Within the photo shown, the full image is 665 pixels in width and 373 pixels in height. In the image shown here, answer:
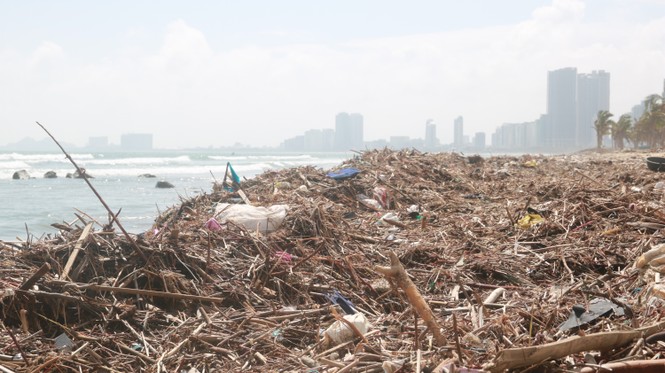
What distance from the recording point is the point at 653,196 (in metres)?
6.83

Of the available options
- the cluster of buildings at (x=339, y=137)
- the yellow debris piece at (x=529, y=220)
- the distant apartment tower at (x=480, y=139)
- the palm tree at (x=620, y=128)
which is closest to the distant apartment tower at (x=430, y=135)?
the cluster of buildings at (x=339, y=137)

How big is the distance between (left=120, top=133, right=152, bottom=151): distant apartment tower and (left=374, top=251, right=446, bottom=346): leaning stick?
133955 millimetres

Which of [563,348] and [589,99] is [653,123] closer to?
[563,348]

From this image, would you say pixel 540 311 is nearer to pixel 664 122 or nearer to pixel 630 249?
pixel 630 249

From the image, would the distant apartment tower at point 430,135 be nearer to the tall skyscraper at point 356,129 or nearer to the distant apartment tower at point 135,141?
the tall skyscraper at point 356,129

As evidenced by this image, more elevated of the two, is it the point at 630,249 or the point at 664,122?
the point at 664,122

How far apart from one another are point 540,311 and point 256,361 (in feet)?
5.30

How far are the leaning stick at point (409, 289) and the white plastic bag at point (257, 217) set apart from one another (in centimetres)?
296

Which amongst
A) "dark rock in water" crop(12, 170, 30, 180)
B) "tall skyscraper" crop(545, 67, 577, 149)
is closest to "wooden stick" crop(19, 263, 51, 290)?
"dark rock in water" crop(12, 170, 30, 180)

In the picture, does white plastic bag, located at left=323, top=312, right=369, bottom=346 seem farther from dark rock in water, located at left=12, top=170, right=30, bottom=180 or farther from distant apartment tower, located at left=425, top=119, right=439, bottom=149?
distant apartment tower, located at left=425, top=119, right=439, bottom=149

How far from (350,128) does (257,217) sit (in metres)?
97.1

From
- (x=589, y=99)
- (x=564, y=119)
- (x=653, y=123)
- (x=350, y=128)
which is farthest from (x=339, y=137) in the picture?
(x=589, y=99)

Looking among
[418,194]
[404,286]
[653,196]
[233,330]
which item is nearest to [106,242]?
[233,330]

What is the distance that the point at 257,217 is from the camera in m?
5.88
